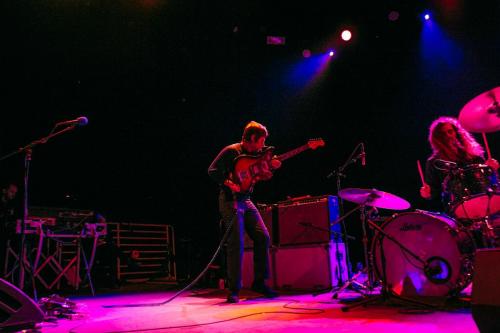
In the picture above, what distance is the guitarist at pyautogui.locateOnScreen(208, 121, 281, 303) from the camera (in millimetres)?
4836

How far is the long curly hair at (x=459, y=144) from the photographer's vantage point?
419 centimetres

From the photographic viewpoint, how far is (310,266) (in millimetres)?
6047

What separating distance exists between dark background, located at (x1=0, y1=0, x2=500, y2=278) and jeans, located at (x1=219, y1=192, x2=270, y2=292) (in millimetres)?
3969

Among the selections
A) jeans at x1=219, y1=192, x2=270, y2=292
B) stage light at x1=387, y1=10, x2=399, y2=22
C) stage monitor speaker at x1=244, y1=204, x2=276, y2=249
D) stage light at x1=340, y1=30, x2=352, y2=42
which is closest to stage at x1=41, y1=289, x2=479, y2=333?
jeans at x1=219, y1=192, x2=270, y2=292

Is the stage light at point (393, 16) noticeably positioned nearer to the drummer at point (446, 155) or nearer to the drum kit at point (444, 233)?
the drummer at point (446, 155)

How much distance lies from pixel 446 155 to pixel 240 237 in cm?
243

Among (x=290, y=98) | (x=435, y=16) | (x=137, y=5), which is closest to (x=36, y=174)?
(x=137, y=5)

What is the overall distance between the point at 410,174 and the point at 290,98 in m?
3.60

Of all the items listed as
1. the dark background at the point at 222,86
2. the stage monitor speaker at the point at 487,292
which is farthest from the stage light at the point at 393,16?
the stage monitor speaker at the point at 487,292

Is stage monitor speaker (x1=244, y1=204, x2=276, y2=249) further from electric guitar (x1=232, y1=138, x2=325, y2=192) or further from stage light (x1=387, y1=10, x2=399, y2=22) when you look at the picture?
stage light (x1=387, y1=10, x2=399, y2=22)

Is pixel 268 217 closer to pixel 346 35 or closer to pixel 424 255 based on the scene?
pixel 424 255

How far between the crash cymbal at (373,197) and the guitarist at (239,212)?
1.06 m

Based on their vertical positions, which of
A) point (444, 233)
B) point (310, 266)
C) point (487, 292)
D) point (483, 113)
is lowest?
point (310, 266)

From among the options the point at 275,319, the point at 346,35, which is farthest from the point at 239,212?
the point at 346,35
